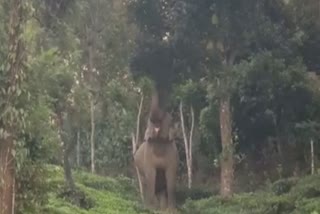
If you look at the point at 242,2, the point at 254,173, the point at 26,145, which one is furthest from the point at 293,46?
the point at 26,145

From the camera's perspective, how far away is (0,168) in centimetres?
980

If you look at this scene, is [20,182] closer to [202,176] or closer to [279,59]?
[279,59]

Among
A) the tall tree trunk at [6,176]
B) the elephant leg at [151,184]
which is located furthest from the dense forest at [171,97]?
the elephant leg at [151,184]

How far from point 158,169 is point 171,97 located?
3690mm

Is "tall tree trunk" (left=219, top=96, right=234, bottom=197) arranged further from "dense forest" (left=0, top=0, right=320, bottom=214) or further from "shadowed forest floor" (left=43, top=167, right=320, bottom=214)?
"shadowed forest floor" (left=43, top=167, right=320, bottom=214)

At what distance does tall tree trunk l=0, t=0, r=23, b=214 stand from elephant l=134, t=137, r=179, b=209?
31.5 feet

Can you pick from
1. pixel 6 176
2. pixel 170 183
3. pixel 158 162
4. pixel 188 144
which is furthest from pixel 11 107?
pixel 188 144

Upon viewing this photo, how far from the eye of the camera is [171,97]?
2283 cm

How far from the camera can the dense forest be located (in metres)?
11.0

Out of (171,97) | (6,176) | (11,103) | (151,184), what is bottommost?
(151,184)

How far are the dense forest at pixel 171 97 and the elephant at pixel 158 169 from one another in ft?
0.25

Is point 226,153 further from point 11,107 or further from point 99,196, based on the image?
point 11,107

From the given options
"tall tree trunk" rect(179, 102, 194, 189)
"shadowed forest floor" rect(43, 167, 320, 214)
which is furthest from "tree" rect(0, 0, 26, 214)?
"tall tree trunk" rect(179, 102, 194, 189)

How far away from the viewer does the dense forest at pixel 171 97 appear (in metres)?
11.0
